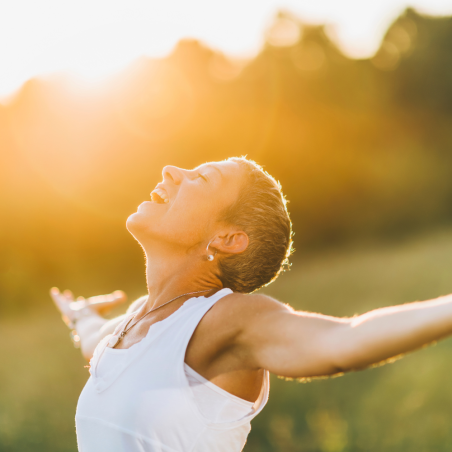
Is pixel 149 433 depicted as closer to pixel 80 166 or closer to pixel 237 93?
pixel 80 166

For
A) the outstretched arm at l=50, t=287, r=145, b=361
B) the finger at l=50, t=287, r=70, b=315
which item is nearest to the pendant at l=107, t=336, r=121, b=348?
the outstretched arm at l=50, t=287, r=145, b=361

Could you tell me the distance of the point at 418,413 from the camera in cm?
756

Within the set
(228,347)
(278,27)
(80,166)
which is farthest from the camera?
(278,27)

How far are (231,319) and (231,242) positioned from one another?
0.52 m

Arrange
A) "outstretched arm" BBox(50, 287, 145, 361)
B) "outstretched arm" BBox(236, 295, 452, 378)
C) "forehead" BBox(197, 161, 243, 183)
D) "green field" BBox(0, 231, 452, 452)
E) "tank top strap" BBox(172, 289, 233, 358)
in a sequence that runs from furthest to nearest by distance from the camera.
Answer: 1. "green field" BBox(0, 231, 452, 452)
2. "outstretched arm" BBox(50, 287, 145, 361)
3. "forehead" BBox(197, 161, 243, 183)
4. "tank top strap" BBox(172, 289, 233, 358)
5. "outstretched arm" BBox(236, 295, 452, 378)

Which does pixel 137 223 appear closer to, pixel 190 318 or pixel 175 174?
pixel 175 174

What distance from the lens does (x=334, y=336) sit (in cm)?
137

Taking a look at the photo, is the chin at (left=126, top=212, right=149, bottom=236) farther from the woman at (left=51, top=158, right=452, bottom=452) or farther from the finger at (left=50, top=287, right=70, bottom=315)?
the finger at (left=50, top=287, right=70, bottom=315)

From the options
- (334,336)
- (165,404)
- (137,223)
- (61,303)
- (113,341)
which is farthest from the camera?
(61,303)

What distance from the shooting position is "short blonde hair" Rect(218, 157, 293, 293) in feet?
6.97

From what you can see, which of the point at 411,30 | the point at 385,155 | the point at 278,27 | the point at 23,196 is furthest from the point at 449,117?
the point at 23,196

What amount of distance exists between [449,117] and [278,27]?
6.01m

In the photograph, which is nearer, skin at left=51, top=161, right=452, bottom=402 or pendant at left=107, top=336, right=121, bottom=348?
skin at left=51, top=161, right=452, bottom=402

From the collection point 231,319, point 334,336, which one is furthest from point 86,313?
point 334,336
